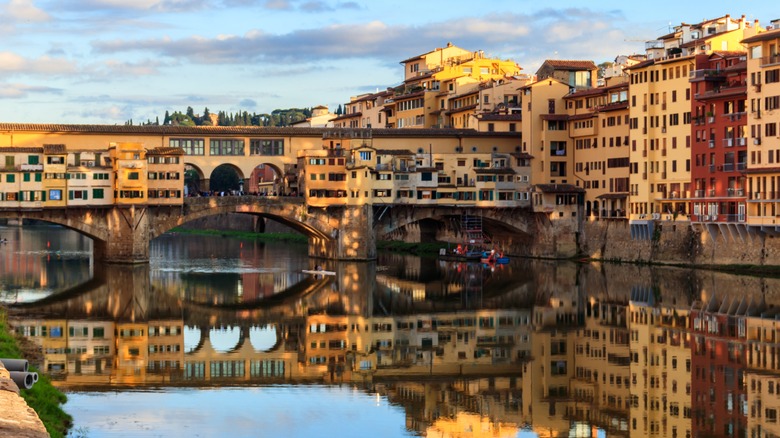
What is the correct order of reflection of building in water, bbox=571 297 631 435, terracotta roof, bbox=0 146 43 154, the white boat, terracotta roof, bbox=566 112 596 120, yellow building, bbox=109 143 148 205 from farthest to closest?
terracotta roof, bbox=566 112 596 120 < yellow building, bbox=109 143 148 205 < terracotta roof, bbox=0 146 43 154 < the white boat < reflection of building in water, bbox=571 297 631 435

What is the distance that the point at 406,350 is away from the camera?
37.7m

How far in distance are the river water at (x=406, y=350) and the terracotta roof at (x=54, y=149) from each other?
248 inches

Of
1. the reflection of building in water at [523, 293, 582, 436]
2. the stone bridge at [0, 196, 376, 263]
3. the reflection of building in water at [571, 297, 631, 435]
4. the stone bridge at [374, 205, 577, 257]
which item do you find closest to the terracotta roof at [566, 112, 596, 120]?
the stone bridge at [374, 205, 577, 257]

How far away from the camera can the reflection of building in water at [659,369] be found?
2706 cm

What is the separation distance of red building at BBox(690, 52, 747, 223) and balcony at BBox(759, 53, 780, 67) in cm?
237

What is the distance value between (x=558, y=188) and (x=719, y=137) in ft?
42.2

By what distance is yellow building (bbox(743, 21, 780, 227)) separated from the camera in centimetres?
5597

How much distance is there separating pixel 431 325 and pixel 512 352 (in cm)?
674

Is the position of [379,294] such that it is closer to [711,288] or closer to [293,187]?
[711,288]

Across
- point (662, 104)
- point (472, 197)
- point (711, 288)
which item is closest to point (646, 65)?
point (662, 104)

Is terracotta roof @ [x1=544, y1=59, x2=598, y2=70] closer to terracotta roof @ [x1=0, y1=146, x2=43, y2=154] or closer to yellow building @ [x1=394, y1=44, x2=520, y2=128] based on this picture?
yellow building @ [x1=394, y1=44, x2=520, y2=128]

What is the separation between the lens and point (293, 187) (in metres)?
73.1

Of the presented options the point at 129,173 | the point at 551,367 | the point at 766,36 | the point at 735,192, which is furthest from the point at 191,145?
the point at 551,367

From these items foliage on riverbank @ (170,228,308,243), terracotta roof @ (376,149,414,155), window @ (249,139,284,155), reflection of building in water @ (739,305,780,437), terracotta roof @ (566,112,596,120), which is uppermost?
terracotta roof @ (566,112,596,120)
